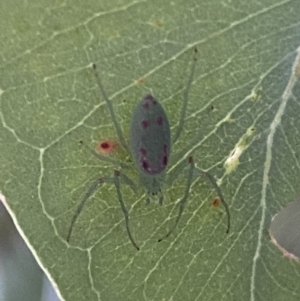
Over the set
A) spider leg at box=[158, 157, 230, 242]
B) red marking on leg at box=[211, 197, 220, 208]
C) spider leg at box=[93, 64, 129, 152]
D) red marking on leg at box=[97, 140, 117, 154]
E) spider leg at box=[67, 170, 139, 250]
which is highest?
spider leg at box=[93, 64, 129, 152]

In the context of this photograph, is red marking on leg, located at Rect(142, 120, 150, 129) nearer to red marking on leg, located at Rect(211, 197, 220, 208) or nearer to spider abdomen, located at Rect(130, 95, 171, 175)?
spider abdomen, located at Rect(130, 95, 171, 175)

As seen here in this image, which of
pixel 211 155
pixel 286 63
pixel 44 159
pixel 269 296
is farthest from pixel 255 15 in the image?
pixel 269 296

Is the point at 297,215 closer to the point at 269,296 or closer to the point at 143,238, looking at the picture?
the point at 269,296

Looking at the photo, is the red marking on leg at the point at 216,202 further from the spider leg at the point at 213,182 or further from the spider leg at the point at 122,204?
the spider leg at the point at 122,204

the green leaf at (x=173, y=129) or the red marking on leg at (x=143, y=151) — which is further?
the red marking on leg at (x=143, y=151)

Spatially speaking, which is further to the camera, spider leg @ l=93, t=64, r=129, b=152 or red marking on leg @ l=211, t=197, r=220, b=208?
red marking on leg @ l=211, t=197, r=220, b=208

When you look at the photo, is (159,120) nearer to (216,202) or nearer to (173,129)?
(173,129)

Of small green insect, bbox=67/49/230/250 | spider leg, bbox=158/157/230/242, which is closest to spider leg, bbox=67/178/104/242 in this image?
small green insect, bbox=67/49/230/250

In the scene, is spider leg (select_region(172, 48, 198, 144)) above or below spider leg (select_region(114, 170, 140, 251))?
above

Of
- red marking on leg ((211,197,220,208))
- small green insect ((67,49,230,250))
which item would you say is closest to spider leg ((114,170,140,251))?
small green insect ((67,49,230,250))

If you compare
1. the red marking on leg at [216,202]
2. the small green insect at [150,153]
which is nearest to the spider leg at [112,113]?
the small green insect at [150,153]
